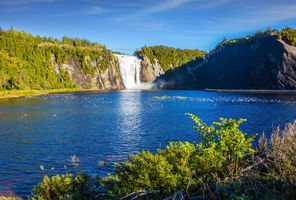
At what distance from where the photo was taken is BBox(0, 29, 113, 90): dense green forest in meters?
129

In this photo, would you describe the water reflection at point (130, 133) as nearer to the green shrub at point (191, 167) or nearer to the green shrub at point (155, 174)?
the green shrub at point (155, 174)

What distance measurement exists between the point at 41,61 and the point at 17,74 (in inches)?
1297

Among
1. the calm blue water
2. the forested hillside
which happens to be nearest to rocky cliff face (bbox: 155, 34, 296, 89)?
the forested hillside

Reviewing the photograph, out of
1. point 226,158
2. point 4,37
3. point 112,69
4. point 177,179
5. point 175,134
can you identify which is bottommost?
point 175,134

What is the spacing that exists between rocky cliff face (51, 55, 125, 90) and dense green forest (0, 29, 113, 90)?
6.94 ft

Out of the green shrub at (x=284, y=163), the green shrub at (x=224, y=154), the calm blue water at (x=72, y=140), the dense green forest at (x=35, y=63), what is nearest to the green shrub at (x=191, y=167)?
the green shrub at (x=224, y=154)

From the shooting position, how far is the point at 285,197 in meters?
7.09

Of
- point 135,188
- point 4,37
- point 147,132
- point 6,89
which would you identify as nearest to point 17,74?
point 6,89

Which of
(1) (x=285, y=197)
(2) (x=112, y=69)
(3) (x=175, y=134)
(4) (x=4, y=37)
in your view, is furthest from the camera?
(2) (x=112, y=69)

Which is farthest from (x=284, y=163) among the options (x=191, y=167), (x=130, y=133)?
(x=130, y=133)

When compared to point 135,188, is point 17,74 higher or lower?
higher

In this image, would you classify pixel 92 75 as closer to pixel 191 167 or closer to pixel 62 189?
pixel 62 189

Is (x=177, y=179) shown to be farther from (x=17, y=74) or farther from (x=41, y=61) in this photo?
(x=41, y=61)

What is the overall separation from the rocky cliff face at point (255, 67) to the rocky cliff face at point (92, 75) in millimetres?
73399
